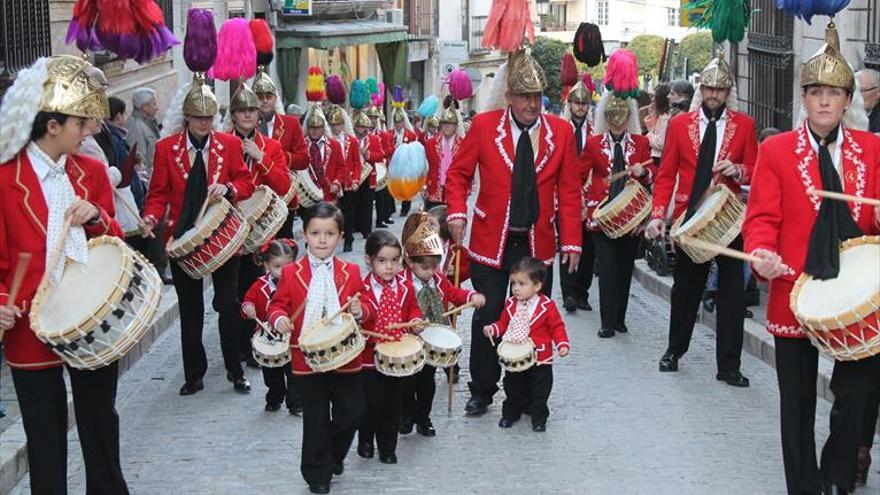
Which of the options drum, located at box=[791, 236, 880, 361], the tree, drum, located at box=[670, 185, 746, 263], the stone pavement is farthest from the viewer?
the tree

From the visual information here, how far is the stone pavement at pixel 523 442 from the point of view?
820 centimetres

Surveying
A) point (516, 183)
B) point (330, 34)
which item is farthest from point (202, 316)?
point (330, 34)

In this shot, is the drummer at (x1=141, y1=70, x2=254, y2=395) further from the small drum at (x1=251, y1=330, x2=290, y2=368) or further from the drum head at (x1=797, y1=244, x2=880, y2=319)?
the drum head at (x1=797, y1=244, x2=880, y2=319)

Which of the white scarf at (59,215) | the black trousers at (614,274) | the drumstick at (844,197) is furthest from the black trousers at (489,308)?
the white scarf at (59,215)

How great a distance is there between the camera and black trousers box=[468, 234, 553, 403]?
31.4ft

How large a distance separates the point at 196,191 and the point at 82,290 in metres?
3.71

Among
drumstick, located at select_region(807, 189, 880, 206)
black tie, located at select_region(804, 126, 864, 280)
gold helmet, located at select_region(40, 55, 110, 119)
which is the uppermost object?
gold helmet, located at select_region(40, 55, 110, 119)

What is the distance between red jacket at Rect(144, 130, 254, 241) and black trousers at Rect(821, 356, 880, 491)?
15.2ft

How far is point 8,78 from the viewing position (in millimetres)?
13945

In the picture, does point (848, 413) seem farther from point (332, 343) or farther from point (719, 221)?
point (719, 221)

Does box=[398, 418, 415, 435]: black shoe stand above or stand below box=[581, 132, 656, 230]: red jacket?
below

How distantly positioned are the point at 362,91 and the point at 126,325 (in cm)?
2101

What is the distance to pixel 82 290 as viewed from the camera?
657 cm

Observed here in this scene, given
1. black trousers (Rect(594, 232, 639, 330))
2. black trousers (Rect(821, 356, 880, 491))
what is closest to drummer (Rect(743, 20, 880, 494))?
black trousers (Rect(821, 356, 880, 491))
